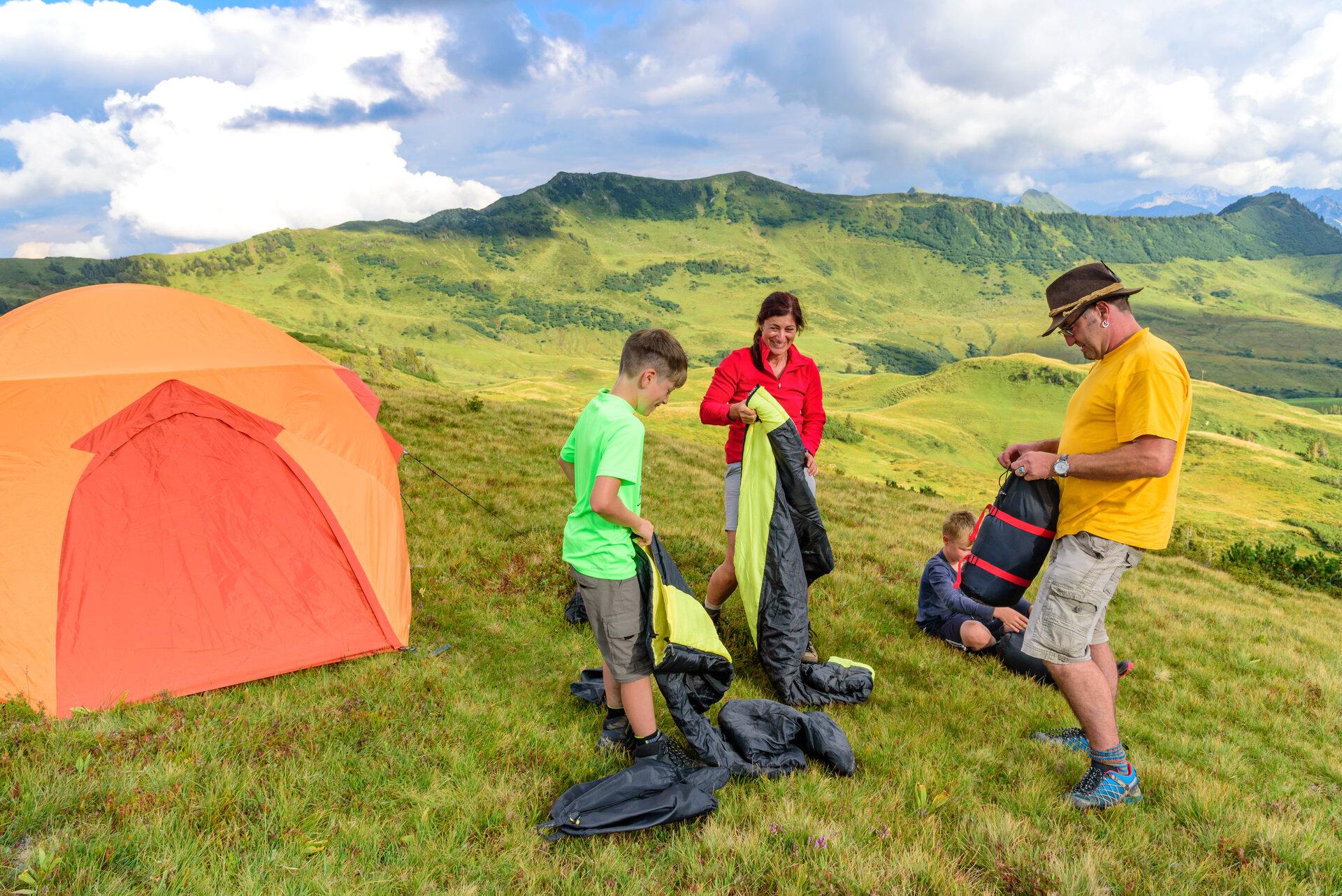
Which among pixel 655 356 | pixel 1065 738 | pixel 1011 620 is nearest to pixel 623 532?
pixel 655 356

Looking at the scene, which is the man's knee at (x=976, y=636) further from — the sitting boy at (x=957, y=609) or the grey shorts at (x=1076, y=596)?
the grey shorts at (x=1076, y=596)

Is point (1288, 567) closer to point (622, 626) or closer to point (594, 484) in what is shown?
point (622, 626)

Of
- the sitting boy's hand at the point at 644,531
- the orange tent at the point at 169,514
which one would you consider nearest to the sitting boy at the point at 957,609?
the sitting boy's hand at the point at 644,531

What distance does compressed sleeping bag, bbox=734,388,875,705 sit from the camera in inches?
252

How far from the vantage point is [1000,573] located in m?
5.20

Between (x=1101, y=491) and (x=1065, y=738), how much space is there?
2.48 metres

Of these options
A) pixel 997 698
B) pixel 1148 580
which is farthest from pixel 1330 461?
pixel 997 698

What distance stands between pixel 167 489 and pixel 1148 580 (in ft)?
54.5

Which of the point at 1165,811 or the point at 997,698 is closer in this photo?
the point at 1165,811

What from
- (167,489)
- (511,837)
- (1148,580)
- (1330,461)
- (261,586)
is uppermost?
(167,489)

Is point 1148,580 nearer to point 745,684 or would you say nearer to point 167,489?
point 745,684

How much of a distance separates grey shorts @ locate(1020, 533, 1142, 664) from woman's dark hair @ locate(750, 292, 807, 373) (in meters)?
3.02

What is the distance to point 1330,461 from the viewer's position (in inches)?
4656

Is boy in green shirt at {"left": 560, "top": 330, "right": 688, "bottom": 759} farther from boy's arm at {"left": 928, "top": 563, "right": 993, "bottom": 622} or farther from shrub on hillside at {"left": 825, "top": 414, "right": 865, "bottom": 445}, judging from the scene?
shrub on hillside at {"left": 825, "top": 414, "right": 865, "bottom": 445}
